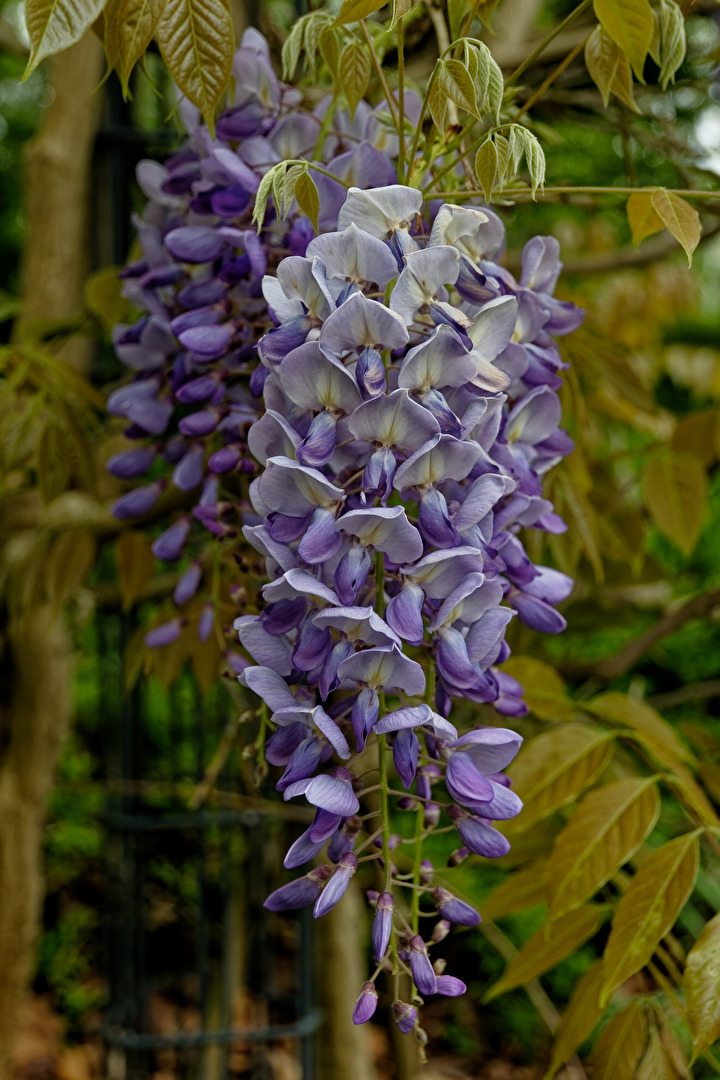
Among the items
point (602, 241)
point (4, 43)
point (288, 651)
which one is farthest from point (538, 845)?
point (602, 241)

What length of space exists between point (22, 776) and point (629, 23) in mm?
1051

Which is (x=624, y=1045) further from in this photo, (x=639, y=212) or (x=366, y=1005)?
(x=639, y=212)

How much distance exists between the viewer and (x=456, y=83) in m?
0.45

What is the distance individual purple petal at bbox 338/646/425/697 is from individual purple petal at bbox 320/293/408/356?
0.44ft

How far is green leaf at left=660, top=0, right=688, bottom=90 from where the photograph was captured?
525 millimetres

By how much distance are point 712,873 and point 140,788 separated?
3.70ft

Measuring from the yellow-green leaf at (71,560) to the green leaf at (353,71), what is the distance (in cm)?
51

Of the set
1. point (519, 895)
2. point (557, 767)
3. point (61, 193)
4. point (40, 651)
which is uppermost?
point (61, 193)

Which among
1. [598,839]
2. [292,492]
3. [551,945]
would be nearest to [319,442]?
[292,492]

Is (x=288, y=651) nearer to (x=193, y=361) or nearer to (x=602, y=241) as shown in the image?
(x=193, y=361)

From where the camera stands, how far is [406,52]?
832 millimetres

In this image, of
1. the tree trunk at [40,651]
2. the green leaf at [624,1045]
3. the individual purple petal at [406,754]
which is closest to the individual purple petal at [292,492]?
the individual purple petal at [406,754]

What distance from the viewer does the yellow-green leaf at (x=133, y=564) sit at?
0.86 metres

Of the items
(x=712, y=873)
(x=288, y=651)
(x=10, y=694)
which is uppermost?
(x=288, y=651)
